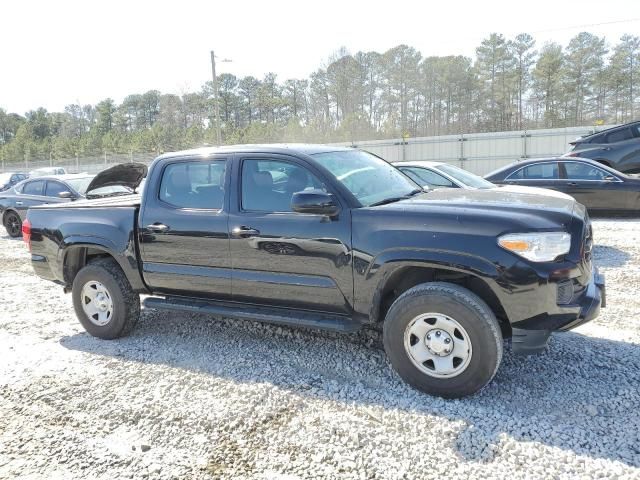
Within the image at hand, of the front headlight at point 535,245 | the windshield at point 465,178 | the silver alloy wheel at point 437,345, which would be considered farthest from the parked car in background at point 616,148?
the silver alloy wheel at point 437,345

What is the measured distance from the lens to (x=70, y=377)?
13.5 ft

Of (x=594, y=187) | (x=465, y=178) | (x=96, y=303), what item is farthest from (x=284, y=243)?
(x=594, y=187)

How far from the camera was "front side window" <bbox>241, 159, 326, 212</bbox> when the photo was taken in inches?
159

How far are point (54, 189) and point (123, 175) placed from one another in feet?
15.2

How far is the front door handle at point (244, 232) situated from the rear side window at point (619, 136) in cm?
1129

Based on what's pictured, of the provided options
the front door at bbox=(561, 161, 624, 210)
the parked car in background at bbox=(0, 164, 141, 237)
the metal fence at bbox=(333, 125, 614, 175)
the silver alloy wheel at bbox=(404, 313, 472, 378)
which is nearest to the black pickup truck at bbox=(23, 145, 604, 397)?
the silver alloy wheel at bbox=(404, 313, 472, 378)

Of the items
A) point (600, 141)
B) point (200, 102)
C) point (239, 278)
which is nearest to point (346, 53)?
point (200, 102)

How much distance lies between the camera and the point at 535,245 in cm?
323

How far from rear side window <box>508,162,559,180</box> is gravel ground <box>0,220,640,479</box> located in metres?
5.57

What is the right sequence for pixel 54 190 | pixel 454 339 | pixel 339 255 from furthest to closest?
pixel 54 190 < pixel 339 255 < pixel 454 339

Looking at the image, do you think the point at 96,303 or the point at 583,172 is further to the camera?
the point at 583,172

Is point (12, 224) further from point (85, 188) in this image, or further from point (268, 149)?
point (268, 149)

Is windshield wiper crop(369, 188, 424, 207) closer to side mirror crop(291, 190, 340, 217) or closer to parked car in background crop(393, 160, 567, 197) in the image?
side mirror crop(291, 190, 340, 217)

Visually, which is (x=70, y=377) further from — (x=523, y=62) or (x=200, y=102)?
(x=200, y=102)
